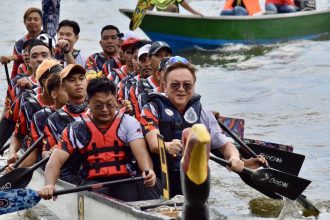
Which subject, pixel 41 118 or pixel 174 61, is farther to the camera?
pixel 41 118

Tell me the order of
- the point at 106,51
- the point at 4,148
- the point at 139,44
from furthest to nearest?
the point at 106,51 → the point at 4,148 → the point at 139,44

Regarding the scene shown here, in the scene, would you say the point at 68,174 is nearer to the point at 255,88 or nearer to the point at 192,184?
the point at 192,184

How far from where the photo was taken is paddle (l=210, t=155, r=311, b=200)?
683 centimetres

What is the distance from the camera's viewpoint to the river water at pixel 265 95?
340 inches

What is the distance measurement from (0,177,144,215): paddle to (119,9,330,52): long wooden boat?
405 inches

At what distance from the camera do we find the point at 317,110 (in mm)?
13125

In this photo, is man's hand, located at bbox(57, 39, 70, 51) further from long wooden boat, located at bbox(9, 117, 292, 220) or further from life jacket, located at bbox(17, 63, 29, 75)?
long wooden boat, located at bbox(9, 117, 292, 220)

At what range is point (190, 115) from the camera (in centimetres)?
646

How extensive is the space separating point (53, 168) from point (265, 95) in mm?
8586

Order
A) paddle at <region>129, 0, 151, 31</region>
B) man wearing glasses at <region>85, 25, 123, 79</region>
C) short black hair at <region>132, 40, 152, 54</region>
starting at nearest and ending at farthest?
short black hair at <region>132, 40, 152, 54</region>
man wearing glasses at <region>85, 25, 123, 79</region>
paddle at <region>129, 0, 151, 31</region>

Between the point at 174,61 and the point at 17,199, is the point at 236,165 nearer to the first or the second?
the point at 174,61

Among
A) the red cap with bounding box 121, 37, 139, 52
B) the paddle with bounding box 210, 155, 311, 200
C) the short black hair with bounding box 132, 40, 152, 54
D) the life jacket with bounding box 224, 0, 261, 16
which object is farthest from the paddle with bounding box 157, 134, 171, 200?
the life jacket with bounding box 224, 0, 261, 16

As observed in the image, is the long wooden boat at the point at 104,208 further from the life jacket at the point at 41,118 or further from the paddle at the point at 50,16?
the paddle at the point at 50,16

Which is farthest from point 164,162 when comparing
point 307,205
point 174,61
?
point 307,205
